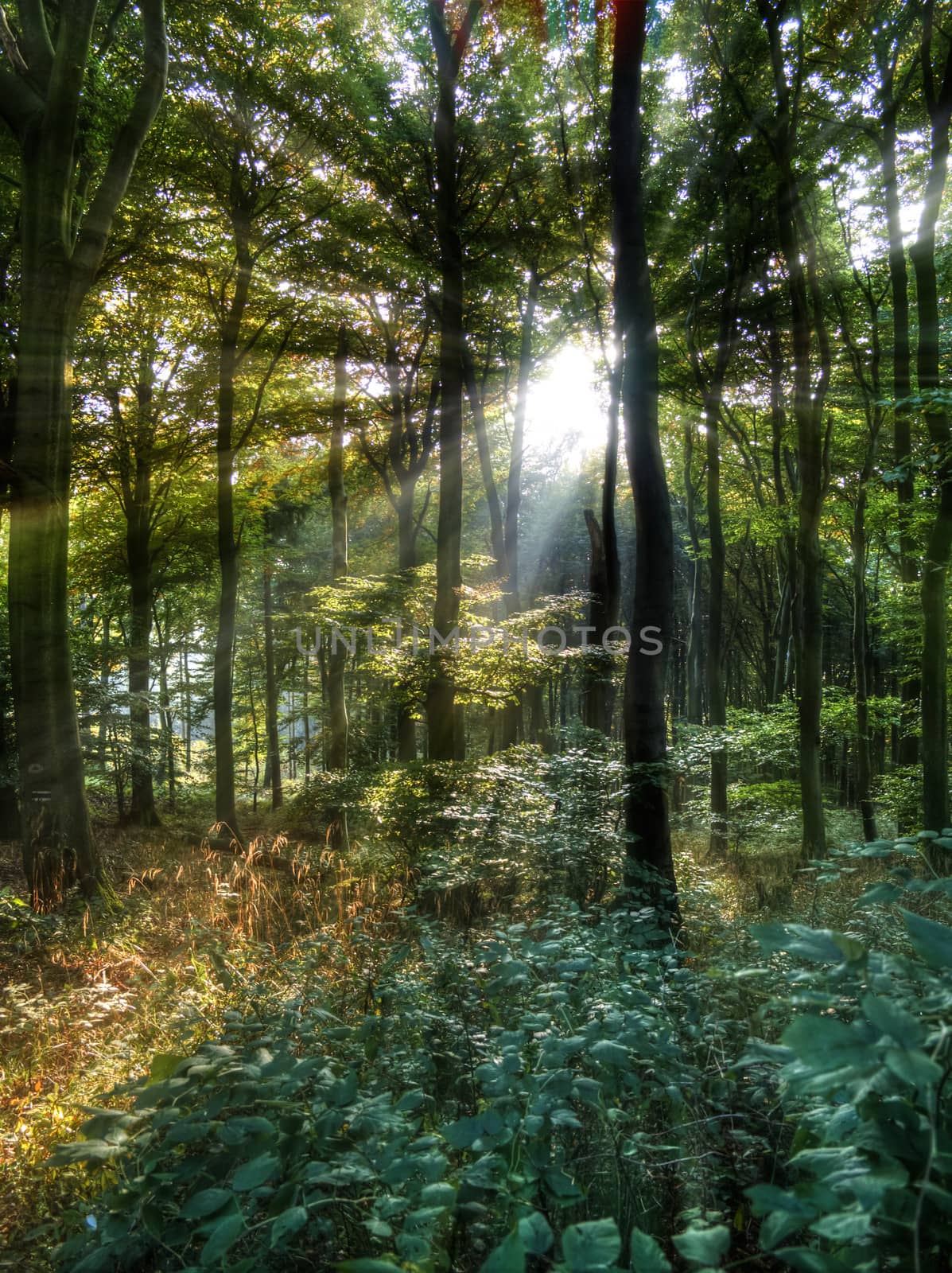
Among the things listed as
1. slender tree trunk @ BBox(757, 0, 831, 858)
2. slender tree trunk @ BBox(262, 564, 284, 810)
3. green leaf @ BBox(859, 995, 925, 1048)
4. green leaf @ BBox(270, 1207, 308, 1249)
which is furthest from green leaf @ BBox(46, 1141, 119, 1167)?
slender tree trunk @ BBox(262, 564, 284, 810)

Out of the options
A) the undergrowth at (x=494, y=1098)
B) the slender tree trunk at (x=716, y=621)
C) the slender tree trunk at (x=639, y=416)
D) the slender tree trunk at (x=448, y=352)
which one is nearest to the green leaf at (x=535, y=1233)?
the undergrowth at (x=494, y=1098)

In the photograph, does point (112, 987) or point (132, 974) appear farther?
point (132, 974)

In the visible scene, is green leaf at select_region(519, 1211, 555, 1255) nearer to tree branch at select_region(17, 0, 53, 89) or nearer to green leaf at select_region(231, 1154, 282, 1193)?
green leaf at select_region(231, 1154, 282, 1193)

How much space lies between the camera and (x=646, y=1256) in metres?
0.90

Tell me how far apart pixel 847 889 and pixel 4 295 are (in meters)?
12.0

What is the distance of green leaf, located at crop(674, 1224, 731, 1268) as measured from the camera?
2.92ft

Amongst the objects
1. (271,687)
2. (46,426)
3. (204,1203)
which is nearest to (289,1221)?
(204,1203)

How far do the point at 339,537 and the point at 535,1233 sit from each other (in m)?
13.2

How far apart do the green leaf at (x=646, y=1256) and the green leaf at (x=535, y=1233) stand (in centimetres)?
18

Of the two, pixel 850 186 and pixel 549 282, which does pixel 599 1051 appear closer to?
pixel 850 186

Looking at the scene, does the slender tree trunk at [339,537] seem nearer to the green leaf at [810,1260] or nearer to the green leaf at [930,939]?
the green leaf at [930,939]

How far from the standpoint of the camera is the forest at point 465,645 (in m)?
1.41

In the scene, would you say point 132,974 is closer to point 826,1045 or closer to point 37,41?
point 826,1045

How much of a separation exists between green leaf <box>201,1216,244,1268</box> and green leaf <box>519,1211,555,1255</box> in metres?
0.43
